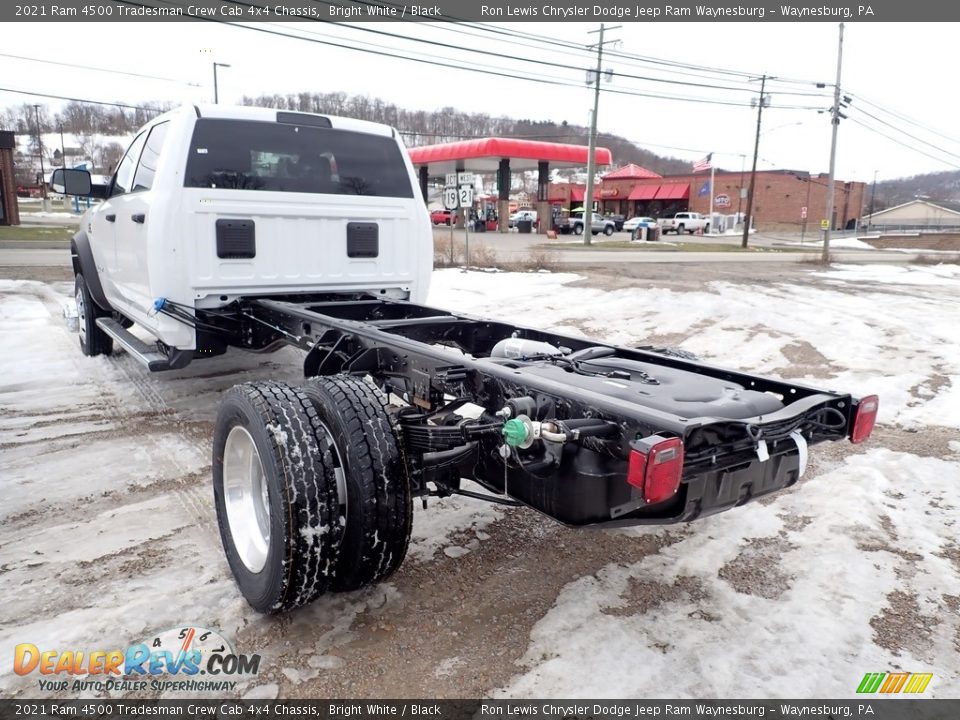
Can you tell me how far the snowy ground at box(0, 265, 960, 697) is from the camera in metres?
2.55

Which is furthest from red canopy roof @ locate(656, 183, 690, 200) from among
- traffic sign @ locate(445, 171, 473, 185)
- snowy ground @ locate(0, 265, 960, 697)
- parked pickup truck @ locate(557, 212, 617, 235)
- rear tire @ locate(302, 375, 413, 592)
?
rear tire @ locate(302, 375, 413, 592)

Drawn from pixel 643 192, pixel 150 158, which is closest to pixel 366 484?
pixel 150 158

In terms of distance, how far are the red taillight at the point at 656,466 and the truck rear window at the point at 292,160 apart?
12.6 feet

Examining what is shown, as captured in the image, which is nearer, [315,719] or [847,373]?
[315,719]

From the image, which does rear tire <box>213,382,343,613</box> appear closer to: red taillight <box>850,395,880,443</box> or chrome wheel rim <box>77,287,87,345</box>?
red taillight <box>850,395,880,443</box>

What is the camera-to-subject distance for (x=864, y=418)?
107 inches

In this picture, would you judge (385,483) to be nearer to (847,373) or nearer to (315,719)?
(315,719)

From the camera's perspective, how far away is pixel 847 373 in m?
7.12

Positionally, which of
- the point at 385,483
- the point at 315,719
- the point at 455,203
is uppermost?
the point at 455,203

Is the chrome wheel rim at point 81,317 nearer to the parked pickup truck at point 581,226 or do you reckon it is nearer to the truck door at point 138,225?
the truck door at point 138,225

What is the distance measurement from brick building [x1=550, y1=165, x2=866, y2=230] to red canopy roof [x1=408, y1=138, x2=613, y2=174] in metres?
22.5

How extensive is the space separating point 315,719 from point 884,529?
3.09 metres

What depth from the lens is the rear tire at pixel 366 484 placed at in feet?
8.74

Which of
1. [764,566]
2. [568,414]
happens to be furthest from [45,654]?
[764,566]
